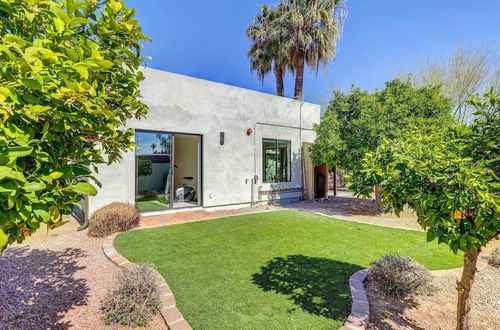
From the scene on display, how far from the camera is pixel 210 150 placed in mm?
9383

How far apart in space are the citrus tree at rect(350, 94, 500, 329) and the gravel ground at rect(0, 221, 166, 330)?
10.2ft

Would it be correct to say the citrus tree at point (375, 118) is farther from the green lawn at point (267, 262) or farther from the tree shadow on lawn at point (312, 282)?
the tree shadow on lawn at point (312, 282)

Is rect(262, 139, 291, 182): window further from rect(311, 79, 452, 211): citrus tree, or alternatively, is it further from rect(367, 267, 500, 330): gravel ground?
rect(367, 267, 500, 330): gravel ground

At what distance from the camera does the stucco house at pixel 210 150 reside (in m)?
8.01

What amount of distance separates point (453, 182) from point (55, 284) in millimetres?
5444

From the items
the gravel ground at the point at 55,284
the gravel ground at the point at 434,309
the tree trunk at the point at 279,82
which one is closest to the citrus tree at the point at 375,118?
the gravel ground at the point at 434,309

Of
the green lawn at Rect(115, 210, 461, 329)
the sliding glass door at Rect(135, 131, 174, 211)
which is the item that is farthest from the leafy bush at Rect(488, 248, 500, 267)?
the sliding glass door at Rect(135, 131, 174, 211)

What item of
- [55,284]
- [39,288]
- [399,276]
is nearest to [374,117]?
[399,276]

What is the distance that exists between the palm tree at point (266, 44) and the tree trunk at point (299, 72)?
807 millimetres

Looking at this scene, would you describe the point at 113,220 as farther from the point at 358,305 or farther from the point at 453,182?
the point at 453,182

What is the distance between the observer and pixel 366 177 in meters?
2.59

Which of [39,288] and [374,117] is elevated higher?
[374,117]

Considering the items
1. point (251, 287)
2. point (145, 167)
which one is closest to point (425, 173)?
point (251, 287)

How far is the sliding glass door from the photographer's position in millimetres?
8141
